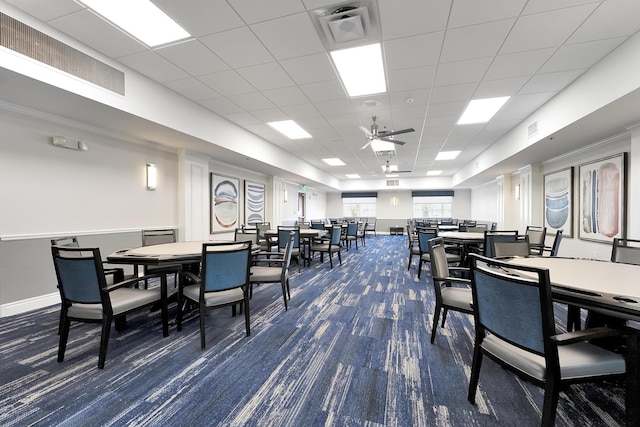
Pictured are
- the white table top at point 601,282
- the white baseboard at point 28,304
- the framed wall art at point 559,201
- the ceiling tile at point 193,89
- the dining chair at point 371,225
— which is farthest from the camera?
the dining chair at point 371,225

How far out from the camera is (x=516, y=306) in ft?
4.13

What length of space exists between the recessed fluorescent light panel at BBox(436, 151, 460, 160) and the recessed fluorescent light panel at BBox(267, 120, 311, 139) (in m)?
4.40

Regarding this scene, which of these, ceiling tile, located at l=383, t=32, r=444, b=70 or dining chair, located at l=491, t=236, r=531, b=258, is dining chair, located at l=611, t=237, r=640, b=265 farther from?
ceiling tile, located at l=383, t=32, r=444, b=70

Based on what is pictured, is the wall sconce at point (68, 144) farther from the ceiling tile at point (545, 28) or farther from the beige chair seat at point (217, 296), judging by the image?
the ceiling tile at point (545, 28)

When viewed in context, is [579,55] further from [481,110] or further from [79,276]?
[79,276]

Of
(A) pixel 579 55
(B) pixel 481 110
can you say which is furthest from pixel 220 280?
(B) pixel 481 110

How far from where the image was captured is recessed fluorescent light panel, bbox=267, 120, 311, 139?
543cm

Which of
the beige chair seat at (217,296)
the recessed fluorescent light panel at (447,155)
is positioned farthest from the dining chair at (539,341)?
the recessed fluorescent light panel at (447,155)

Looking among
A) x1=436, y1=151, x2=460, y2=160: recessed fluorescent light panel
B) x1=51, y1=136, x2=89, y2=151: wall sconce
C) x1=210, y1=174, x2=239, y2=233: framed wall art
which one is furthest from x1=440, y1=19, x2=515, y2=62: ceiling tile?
x1=210, y1=174, x2=239, y2=233: framed wall art

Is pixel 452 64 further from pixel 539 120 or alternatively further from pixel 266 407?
pixel 266 407

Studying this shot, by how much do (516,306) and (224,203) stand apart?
659 cm

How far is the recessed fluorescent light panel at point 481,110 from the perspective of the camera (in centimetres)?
432

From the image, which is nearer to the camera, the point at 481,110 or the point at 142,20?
the point at 142,20

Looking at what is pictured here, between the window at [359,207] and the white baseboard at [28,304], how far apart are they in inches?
515
